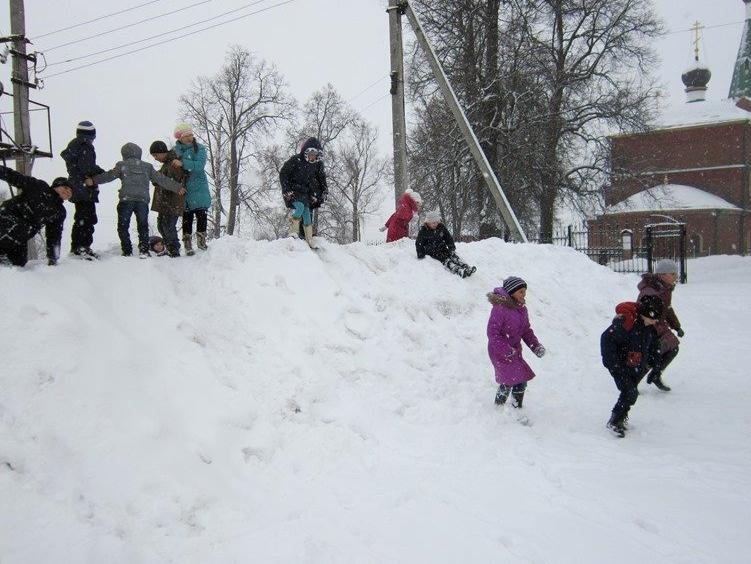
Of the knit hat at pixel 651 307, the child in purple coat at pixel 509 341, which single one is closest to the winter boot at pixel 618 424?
the child in purple coat at pixel 509 341

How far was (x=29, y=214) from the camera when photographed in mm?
4629

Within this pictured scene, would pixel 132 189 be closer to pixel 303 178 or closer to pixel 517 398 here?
pixel 303 178

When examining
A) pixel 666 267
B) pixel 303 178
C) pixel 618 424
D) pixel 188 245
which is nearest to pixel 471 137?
pixel 303 178

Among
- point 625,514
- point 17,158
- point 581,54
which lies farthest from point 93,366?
point 581,54

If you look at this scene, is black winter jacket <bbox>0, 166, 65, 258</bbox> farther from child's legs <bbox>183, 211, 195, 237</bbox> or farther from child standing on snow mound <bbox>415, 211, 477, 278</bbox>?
child standing on snow mound <bbox>415, 211, 477, 278</bbox>

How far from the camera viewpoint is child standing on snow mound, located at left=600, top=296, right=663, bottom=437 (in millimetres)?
4918

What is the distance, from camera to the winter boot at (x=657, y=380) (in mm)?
6172

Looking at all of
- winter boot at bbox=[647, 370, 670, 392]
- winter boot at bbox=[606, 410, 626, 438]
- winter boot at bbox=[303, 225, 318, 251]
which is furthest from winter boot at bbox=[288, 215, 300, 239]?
winter boot at bbox=[647, 370, 670, 392]

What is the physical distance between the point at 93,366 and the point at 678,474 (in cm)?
481

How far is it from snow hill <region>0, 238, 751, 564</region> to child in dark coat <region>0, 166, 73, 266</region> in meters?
0.32

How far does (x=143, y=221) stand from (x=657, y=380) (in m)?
6.63

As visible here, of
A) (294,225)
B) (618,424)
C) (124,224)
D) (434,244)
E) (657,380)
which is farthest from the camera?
(434,244)

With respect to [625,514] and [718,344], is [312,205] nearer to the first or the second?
[625,514]

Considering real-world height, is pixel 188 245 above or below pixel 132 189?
below
